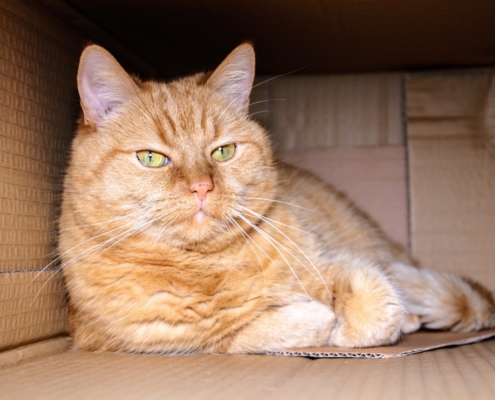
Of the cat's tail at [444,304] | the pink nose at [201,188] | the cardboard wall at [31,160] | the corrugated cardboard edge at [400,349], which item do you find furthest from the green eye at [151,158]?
the cat's tail at [444,304]

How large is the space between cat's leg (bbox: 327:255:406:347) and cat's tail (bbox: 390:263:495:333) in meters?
0.21

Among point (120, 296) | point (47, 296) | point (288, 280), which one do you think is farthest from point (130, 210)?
point (288, 280)

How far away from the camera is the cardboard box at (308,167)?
1391 millimetres

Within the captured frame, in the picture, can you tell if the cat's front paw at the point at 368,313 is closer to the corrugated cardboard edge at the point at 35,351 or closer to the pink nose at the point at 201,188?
the pink nose at the point at 201,188

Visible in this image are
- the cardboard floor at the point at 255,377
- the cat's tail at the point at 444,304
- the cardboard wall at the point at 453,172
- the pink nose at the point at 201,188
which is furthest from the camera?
the cardboard wall at the point at 453,172

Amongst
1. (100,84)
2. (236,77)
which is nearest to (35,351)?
(100,84)

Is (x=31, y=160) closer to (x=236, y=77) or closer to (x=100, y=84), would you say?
A: (x=100, y=84)

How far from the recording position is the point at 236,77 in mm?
2148

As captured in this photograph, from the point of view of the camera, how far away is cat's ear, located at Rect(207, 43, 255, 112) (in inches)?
80.3

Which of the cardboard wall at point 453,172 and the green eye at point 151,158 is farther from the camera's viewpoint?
the cardboard wall at point 453,172

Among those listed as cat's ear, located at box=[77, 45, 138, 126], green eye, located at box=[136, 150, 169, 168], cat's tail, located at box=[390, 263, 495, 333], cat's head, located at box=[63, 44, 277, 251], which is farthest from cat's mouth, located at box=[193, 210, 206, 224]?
cat's tail, located at box=[390, 263, 495, 333]

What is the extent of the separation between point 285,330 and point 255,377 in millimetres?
428

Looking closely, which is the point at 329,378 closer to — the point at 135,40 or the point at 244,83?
the point at 244,83

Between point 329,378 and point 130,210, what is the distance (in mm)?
788
